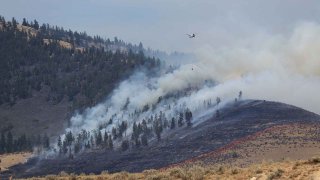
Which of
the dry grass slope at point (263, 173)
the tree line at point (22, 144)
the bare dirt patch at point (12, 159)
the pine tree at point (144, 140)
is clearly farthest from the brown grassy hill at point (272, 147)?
A: the tree line at point (22, 144)

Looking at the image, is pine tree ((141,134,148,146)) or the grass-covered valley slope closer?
the grass-covered valley slope

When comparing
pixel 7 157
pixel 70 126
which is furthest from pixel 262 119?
pixel 70 126

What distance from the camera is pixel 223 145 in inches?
3925

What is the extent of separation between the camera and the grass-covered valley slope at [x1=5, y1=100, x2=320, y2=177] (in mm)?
82750

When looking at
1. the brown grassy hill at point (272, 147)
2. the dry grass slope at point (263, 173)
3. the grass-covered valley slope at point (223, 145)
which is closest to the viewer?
the dry grass slope at point (263, 173)

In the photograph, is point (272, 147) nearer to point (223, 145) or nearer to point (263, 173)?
point (223, 145)

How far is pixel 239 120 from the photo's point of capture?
402 feet

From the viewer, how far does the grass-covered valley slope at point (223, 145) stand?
271ft

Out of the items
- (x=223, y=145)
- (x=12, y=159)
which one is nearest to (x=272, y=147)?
(x=223, y=145)

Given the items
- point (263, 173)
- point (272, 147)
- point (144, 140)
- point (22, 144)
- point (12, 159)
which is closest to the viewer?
point (263, 173)

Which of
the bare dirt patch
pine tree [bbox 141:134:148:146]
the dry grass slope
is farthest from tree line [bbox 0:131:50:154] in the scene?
the dry grass slope

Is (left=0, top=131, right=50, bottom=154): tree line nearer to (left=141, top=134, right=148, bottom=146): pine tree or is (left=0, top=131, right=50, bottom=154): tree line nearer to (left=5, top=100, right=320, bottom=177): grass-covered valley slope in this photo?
(left=5, top=100, right=320, bottom=177): grass-covered valley slope

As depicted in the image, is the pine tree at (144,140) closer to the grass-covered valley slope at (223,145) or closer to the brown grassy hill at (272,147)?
the grass-covered valley slope at (223,145)

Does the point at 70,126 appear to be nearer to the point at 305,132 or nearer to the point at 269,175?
the point at 305,132
